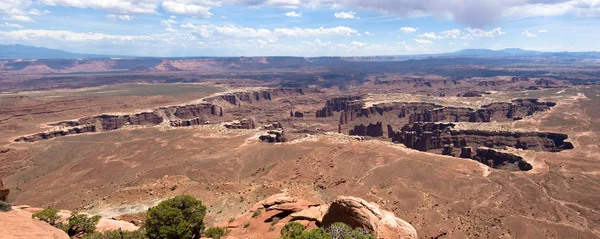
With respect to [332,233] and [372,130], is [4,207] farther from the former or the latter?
[372,130]

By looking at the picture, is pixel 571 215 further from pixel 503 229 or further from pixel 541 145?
pixel 541 145

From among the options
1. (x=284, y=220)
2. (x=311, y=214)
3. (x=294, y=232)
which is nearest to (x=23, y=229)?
(x=294, y=232)

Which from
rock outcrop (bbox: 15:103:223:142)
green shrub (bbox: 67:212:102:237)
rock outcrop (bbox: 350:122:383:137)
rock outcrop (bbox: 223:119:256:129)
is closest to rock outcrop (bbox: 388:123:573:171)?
rock outcrop (bbox: 350:122:383:137)

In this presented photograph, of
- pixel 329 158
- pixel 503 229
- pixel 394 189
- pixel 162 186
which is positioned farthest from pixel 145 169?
pixel 503 229

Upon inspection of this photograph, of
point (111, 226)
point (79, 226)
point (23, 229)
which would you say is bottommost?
point (111, 226)

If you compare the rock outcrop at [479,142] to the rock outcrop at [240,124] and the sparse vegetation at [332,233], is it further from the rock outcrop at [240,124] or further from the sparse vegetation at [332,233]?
the sparse vegetation at [332,233]

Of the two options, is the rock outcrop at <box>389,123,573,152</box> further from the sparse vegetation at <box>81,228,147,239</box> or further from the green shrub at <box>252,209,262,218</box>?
the sparse vegetation at <box>81,228,147,239</box>
